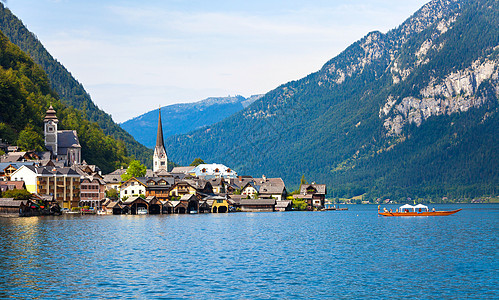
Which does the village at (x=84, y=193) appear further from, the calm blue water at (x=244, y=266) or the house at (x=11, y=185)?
the calm blue water at (x=244, y=266)

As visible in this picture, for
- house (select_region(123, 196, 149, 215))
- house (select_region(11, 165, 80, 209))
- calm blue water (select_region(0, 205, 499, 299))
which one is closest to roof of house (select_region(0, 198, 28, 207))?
house (select_region(11, 165, 80, 209))

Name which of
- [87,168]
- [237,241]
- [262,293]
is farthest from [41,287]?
[87,168]

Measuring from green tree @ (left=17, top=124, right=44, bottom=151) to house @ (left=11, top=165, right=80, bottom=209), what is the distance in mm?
29887

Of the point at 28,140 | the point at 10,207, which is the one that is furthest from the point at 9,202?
the point at 28,140

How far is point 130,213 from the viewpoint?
16638 centimetres

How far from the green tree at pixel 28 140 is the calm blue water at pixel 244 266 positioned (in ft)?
349

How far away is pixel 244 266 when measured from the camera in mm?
56000

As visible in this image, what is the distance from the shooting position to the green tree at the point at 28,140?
615ft

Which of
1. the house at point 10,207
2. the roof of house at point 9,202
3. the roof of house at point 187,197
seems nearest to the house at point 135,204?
the roof of house at point 187,197

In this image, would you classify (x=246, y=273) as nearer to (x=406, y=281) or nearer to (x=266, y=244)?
(x=406, y=281)

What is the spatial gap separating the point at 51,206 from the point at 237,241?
272 ft

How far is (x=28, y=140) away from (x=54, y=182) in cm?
3926

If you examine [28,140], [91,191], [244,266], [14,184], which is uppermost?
[28,140]

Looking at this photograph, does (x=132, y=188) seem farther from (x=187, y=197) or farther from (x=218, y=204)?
(x=218, y=204)
